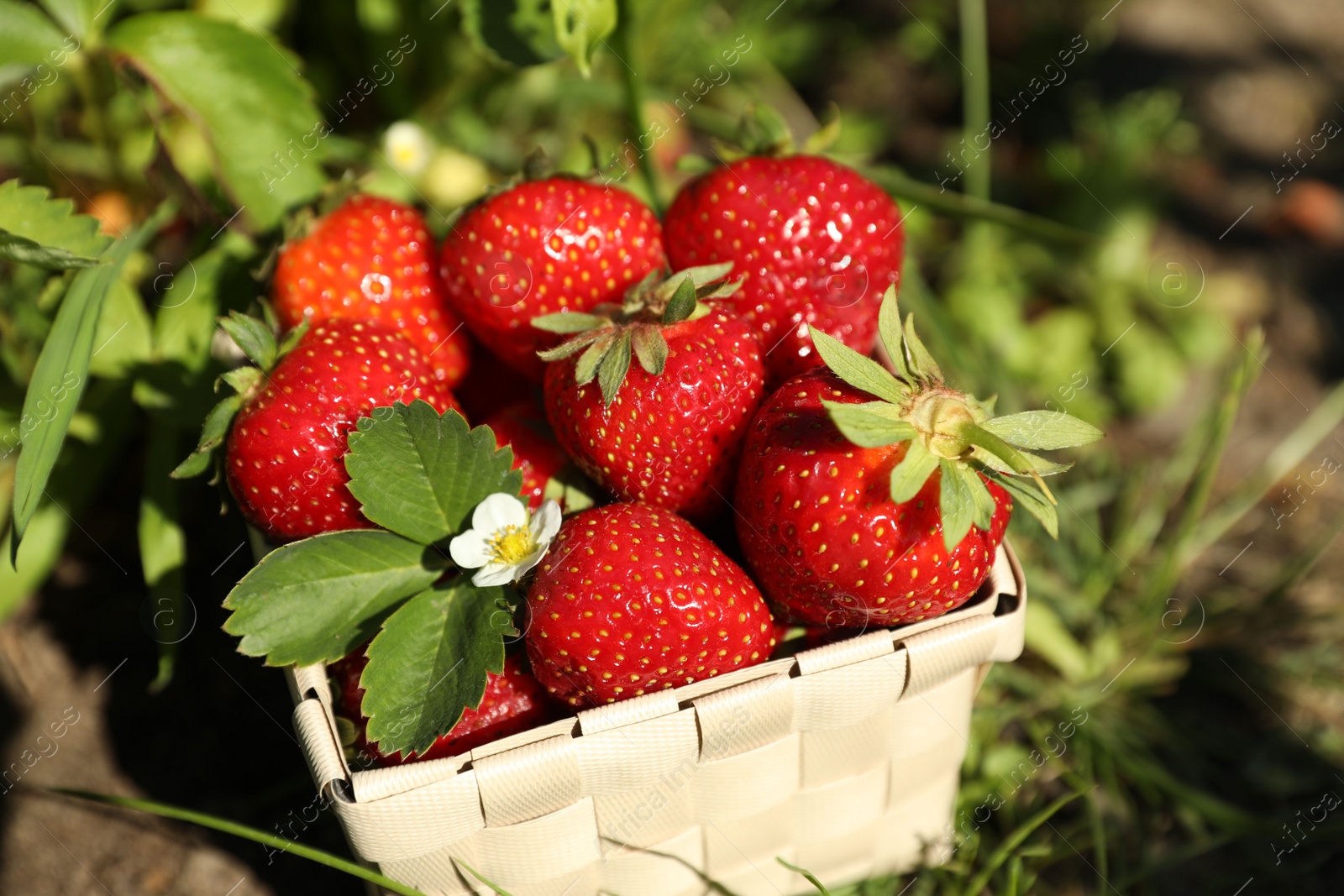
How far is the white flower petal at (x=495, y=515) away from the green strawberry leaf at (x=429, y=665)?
0.19 ft

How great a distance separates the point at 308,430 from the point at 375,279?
273 mm

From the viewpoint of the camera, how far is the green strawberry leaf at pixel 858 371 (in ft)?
2.74

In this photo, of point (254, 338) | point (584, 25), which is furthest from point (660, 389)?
point (584, 25)

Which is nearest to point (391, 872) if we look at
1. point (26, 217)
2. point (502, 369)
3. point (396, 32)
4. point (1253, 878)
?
point (502, 369)

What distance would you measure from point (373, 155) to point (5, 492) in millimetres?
757

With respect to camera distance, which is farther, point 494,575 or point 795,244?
point 795,244

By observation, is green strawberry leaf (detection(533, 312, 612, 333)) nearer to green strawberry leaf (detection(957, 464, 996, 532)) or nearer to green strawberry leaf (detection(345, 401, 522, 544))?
green strawberry leaf (detection(345, 401, 522, 544))

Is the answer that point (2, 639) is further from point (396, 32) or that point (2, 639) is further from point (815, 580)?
point (815, 580)

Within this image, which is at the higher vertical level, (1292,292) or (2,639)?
(2,639)

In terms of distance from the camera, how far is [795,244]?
1.06 metres

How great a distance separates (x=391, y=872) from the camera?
0.86 meters

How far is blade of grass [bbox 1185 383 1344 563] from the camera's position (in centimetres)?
166

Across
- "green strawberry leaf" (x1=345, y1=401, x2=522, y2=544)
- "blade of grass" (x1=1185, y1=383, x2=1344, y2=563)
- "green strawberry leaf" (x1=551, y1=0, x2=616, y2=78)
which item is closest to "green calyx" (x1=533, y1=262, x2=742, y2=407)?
"green strawberry leaf" (x1=345, y1=401, x2=522, y2=544)

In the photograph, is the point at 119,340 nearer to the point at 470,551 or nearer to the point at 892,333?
the point at 470,551
